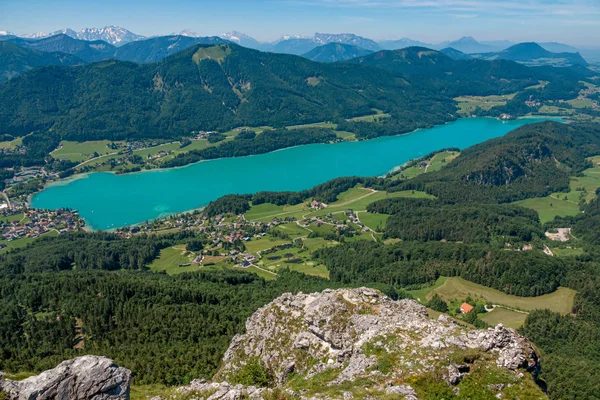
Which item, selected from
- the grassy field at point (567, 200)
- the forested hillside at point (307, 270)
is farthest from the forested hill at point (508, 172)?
the grassy field at point (567, 200)

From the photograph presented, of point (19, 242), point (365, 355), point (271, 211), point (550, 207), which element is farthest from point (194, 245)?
point (550, 207)

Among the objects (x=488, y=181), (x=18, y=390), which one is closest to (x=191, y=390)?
(x=18, y=390)

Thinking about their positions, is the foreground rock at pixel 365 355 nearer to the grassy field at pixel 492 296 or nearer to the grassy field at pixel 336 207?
the grassy field at pixel 492 296

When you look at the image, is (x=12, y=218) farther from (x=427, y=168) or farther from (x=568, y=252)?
(x=568, y=252)

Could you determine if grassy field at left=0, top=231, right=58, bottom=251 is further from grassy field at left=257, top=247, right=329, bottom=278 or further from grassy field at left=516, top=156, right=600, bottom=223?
grassy field at left=516, top=156, right=600, bottom=223

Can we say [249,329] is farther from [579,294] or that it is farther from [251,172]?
[251,172]
